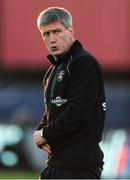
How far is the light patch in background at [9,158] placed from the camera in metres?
17.8

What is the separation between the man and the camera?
6316 millimetres

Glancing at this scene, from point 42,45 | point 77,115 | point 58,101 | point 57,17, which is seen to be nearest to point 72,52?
point 57,17

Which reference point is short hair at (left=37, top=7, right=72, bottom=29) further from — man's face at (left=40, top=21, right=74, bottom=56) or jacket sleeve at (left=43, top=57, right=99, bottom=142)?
jacket sleeve at (left=43, top=57, right=99, bottom=142)

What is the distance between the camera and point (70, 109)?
631 cm

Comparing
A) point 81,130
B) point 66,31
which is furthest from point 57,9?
point 81,130

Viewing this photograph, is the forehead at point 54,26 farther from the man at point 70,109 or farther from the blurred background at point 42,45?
the blurred background at point 42,45

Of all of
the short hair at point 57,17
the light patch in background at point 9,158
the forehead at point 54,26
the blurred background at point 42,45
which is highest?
the short hair at point 57,17

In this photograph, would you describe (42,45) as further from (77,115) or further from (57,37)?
(77,115)

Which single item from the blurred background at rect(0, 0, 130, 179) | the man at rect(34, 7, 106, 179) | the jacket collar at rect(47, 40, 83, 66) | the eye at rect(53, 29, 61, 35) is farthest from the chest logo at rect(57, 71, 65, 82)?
the blurred background at rect(0, 0, 130, 179)

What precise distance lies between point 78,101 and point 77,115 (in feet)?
0.35

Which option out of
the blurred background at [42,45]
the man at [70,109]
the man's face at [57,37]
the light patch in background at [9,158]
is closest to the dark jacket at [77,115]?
the man at [70,109]

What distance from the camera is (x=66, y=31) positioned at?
257 inches

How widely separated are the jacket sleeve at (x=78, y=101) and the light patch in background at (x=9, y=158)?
11.5 metres

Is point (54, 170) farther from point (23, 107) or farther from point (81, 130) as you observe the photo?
point (23, 107)
